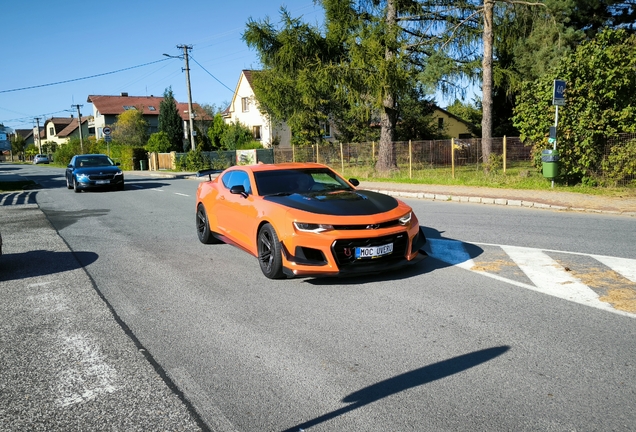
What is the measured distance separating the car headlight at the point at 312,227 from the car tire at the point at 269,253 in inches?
14.3

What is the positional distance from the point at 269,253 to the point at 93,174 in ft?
54.7

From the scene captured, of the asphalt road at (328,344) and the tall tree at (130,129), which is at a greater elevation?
→ the tall tree at (130,129)

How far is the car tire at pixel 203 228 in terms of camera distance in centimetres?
884

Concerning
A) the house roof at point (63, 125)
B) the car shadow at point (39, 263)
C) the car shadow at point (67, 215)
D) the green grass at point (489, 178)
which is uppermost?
the house roof at point (63, 125)

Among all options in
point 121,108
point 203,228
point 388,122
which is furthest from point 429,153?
point 121,108

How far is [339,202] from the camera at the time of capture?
6500 mm

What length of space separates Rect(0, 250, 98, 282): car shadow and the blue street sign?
1239cm

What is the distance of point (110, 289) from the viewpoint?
6293 mm

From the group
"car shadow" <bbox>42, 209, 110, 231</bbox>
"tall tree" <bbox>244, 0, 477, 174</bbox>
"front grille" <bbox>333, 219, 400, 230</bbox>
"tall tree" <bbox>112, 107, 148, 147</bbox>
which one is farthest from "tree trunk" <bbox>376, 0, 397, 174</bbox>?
"tall tree" <bbox>112, 107, 148, 147</bbox>

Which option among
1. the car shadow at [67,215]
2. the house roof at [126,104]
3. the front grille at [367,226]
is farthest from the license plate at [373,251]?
the house roof at [126,104]

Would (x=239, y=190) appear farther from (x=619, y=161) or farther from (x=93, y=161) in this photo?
(x=93, y=161)

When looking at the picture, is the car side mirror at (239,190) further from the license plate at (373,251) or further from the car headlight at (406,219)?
the car headlight at (406,219)

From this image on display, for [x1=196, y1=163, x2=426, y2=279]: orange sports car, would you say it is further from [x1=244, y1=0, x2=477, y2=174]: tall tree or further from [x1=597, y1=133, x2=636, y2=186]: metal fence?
[x1=244, y1=0, x2=477, y2=174]: tall tree

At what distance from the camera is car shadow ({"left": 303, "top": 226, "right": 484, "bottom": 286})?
20.7 feet
